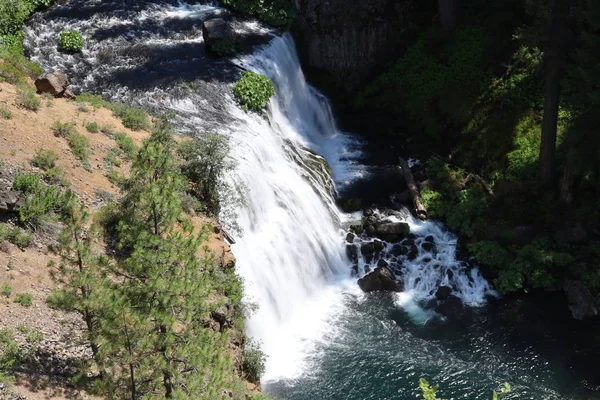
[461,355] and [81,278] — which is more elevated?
[81,278]

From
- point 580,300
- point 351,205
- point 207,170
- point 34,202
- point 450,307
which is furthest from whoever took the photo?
point 351,205

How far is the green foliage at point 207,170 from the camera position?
19141 millimetres

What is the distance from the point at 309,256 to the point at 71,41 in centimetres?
1390

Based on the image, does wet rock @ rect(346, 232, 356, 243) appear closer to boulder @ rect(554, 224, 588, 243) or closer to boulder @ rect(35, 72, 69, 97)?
boulder @ rect(554, 224, 588, 243)

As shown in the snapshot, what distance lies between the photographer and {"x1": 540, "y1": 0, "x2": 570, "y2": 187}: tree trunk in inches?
829

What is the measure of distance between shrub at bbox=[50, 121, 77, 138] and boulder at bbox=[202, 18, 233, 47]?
1031cm

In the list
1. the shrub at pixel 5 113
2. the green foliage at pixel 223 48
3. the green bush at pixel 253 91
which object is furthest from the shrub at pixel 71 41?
the shrub at pixel 5 113

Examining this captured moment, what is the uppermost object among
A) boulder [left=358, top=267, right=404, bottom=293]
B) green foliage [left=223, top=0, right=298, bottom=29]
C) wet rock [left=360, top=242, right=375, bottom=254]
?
green foliage [left=223, top=0, right=298, bottom=29]

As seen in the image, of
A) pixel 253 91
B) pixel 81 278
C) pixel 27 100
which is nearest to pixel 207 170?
pixel 27 100

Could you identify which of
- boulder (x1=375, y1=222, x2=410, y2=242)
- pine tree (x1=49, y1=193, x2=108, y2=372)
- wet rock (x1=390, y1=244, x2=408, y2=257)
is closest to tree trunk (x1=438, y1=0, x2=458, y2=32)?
boulder (x1=375, y1=222, x2=410, y2=242)

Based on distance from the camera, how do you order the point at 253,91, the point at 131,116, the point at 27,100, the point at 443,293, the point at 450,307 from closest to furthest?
the point at 27,100 → the point at 450,307 → the point at 131,116 → the point at 443,293 → the point at 253,91

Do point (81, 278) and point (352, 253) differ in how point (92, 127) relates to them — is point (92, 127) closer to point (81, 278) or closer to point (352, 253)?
point (352, 253)

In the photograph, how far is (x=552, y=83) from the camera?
2211 centimetres

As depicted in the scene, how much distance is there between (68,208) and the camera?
1024cm
